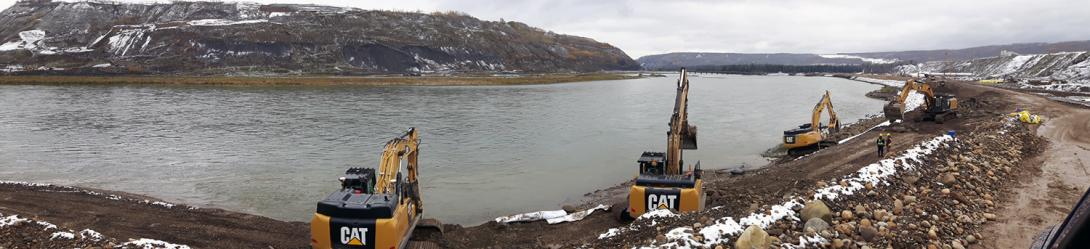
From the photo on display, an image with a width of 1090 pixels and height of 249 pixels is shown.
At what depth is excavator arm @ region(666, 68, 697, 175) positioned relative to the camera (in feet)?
48.3

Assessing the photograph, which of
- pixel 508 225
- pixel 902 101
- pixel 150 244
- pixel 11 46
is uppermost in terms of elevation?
pixel 11 46

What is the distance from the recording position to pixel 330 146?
26.9m

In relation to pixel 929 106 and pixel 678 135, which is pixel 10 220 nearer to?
pixel 678 135

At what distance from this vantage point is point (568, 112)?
44.9m

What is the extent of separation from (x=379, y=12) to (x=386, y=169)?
14038cm

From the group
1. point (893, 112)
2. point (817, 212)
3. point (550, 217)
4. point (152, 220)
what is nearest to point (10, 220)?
point (152, 220)

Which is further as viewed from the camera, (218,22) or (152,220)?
(218,22)

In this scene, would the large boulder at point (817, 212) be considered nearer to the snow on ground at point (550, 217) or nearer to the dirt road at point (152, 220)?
the snow on ground at point (550, 217)

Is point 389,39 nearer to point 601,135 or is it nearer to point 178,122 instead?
point 178,122

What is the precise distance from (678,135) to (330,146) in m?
17.0

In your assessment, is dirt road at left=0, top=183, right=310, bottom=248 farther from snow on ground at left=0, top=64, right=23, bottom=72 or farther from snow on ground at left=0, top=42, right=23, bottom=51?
snow on ground at left=0, top=42, right=23, bottom=51

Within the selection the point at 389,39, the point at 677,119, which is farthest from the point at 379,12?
the point at 677,119

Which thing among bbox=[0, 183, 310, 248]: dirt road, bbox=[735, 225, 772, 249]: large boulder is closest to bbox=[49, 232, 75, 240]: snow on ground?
bbox=[0, 183, 310, 248]: dirt road

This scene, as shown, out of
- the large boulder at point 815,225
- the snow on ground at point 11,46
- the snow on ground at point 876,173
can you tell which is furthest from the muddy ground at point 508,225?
the snow on ground at point 11,46
